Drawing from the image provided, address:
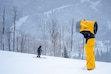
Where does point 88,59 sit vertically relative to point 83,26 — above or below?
below

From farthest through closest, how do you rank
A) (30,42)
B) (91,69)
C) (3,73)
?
(30,42), (91,69), (3,73)

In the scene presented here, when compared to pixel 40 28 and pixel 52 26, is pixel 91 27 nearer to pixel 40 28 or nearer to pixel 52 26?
pixel 52 26

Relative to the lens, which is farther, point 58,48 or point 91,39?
point 58,48

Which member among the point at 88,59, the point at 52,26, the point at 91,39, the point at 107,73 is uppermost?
the point at 52,26

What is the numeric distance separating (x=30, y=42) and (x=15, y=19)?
33.3m

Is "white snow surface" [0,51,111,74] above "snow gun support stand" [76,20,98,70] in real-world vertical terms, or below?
below

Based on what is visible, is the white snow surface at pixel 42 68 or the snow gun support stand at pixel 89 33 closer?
the snow gun support stand at pixel 89 33

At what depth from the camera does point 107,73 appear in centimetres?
974

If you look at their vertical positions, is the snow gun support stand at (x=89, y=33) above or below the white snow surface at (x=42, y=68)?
above

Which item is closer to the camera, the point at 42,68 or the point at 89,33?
the point at 89,33

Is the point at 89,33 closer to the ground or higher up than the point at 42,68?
higher up

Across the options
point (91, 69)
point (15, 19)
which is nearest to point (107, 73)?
point (91, 69)

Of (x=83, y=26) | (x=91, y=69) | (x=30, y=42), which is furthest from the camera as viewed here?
(x=30, y=42)

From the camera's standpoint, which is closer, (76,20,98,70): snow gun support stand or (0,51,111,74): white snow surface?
(76,20,98,70): snow gun support stand
